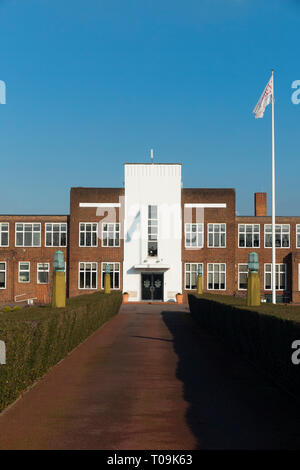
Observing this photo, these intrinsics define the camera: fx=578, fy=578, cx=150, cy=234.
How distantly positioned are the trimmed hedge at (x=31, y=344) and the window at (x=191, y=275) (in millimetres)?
30670

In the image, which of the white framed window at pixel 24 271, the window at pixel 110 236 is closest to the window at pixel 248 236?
the window at pixel 110 236

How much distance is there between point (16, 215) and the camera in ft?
Answer: 155

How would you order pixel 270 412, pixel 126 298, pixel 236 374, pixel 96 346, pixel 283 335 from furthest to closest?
pixel 126 298 → pixel 96 346 → pixel 236 374 → pixel 283 335 → pixel 270 412

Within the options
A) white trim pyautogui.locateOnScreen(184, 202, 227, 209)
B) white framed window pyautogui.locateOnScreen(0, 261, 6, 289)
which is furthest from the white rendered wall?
white framed window pyautogui.locateOnScreen(0, 261, 6, 289)

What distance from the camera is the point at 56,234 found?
1853 inches

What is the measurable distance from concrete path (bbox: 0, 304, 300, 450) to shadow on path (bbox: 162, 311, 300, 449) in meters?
0.01

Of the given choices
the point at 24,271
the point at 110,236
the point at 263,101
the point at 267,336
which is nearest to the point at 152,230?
the point at 110,236

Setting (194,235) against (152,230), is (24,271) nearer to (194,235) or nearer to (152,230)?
(152,230)

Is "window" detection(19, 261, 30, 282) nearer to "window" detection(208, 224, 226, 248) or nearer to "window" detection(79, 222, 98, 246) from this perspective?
"window" detection(79, 222, 98, 246)

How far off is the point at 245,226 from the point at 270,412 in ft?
132

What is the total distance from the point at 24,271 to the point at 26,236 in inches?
112

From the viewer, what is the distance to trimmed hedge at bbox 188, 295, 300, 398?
360 inches

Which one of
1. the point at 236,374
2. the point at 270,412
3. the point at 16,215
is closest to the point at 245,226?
the point at 16,215

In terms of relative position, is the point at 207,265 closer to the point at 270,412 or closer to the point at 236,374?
the point at 236,374
